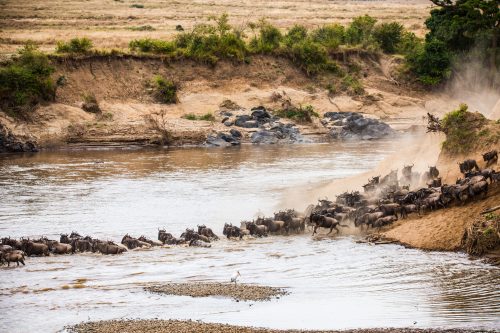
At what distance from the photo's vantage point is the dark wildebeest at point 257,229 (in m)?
29.7

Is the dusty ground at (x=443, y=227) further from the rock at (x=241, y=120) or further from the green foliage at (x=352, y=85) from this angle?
the green foliage at (x=352, y=85)

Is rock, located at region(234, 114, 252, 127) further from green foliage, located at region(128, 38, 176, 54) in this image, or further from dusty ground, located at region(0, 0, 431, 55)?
dusty ground, located at region(0, 0, 431, 55)

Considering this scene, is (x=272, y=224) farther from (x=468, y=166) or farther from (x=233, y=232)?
(x=468, y=166)

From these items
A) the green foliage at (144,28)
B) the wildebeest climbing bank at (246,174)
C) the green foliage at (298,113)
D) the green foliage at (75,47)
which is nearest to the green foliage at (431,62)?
the wildebeest climbing bank at (246,174)

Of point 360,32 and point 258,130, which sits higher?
point 360,32

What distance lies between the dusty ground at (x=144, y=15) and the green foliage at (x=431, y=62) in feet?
58.7

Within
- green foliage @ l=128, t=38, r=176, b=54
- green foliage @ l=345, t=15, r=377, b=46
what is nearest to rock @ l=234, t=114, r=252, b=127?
green foliage @ l=128, t=38, r=176, b=54

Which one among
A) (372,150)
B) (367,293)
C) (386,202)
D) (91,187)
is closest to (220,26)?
(372,150)

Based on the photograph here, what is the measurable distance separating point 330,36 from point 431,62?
10.5m

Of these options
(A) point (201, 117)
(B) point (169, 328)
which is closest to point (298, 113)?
(A) point (201, 117)

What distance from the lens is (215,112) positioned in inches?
2576

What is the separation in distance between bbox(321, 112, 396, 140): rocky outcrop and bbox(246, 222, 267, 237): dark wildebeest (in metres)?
36.0

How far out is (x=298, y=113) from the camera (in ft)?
218

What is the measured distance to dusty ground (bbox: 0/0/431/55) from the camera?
260 ft
